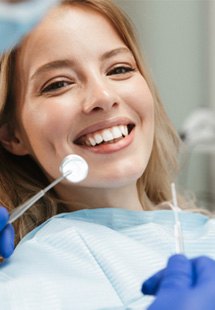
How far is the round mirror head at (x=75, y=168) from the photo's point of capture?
1.11m

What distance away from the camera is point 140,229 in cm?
122

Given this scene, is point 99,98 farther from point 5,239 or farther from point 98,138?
point 5,239

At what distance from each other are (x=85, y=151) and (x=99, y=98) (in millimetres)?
120

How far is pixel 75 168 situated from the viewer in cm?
111

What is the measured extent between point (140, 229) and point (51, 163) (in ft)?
0.80

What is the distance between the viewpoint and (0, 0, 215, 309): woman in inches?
42.3

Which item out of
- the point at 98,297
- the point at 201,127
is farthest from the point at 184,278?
the point at 201,127

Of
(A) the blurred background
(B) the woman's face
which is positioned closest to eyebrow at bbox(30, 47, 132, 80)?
(B) the woman's face

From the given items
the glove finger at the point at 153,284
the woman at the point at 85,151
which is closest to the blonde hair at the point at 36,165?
the woman at the point at 85,151

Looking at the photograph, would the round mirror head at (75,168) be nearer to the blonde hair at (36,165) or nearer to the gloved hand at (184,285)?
the blonde hair at (36,165)

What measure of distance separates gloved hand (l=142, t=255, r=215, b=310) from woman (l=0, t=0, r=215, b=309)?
0.80ft

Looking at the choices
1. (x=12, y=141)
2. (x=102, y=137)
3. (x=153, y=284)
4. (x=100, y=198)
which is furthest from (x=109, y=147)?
(x=153, y=284)

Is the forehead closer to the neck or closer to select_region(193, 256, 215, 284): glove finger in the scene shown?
the neck

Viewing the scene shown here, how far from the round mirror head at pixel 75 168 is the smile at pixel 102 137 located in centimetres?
7
